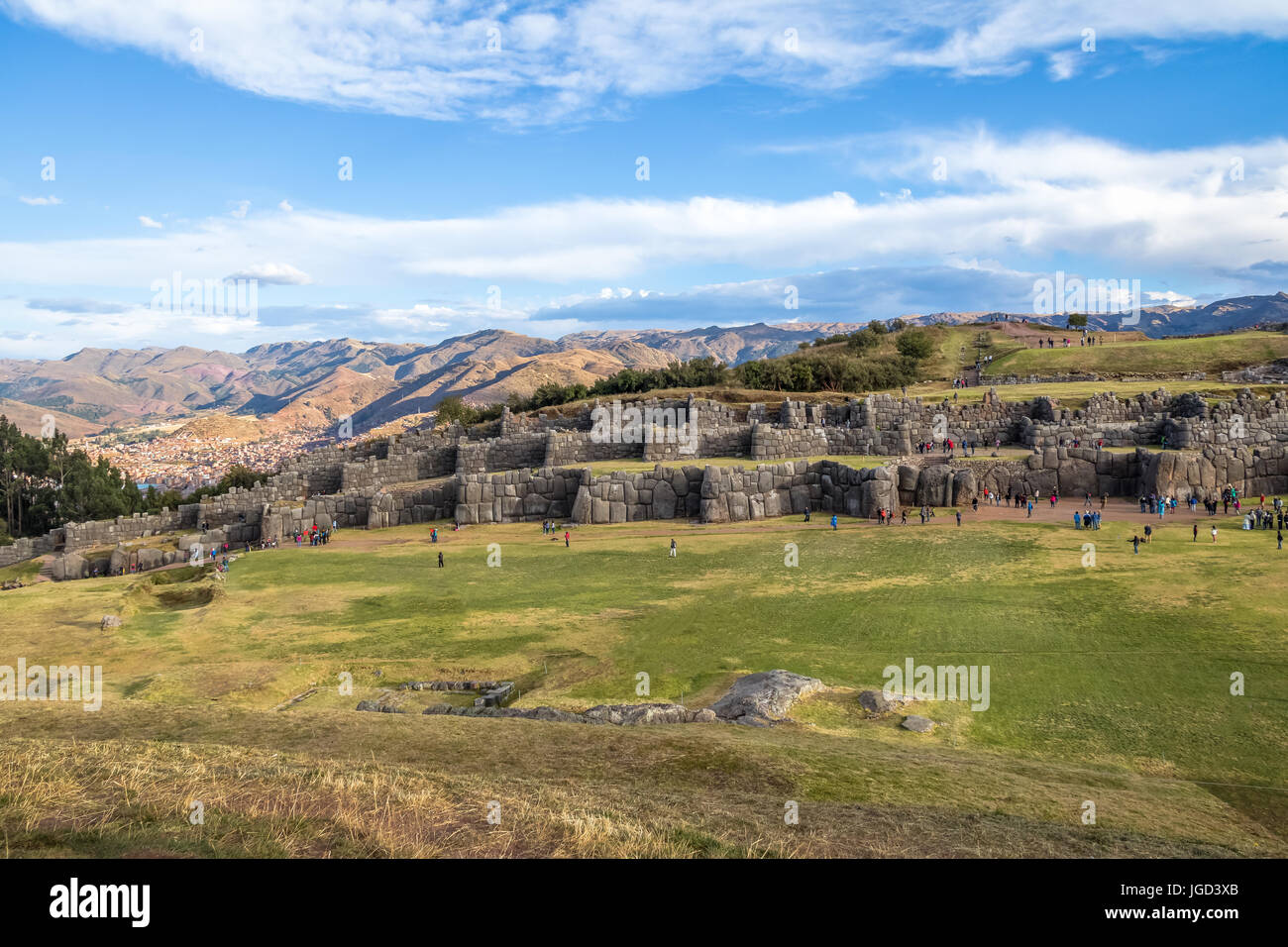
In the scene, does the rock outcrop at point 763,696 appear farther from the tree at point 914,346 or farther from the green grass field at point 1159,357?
the tree at point 914,346

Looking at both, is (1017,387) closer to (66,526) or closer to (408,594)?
(408,594)

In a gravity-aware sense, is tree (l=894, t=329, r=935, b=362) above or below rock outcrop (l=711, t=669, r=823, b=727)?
above

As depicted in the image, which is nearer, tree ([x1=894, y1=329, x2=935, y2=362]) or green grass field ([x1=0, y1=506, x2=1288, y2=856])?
green grass field ([x1=0, y1=506, x2=1288, y2=856])

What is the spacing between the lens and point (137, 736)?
11367mm

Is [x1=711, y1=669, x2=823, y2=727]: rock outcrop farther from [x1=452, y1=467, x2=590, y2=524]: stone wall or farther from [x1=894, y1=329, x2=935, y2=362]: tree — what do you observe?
[x1=894, y1=329, x2=935, y2=362]: tree

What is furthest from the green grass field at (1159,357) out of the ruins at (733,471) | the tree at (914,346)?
the ruins at (733,471)

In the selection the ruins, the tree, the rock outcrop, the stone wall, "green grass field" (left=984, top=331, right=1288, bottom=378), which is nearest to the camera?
the rock outcrop

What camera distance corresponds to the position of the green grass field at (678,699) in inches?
311

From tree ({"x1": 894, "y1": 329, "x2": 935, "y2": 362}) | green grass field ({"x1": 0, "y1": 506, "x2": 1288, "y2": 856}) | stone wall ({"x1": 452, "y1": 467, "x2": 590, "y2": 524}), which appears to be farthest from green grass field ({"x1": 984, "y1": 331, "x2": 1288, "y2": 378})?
stone wall ({"x1": 452, "y1": 467, "x2": 590, "y2": 524})

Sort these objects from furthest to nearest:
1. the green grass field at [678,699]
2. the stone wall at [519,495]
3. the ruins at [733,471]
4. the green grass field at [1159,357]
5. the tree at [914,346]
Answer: the tree at [914,346] < the green grass field at [1159,357] < the stone wall at [519,495] < the ruins at [733,471] < the green grass field at [678,699]

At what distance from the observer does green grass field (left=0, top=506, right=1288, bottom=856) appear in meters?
7.91

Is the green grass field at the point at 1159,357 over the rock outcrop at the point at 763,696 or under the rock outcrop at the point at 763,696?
over

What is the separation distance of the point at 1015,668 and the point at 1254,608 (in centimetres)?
757
